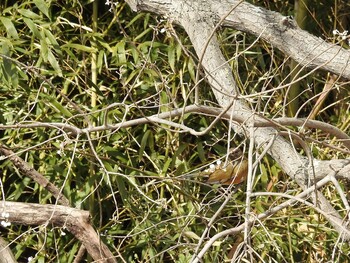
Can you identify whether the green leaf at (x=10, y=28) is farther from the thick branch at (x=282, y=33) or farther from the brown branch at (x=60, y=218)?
the brown branch at (x=60, y=218)

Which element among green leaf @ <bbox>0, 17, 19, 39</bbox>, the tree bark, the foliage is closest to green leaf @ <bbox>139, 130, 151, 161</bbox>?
the foliage

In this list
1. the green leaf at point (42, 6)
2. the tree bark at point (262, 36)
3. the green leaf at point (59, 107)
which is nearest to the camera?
the tree bark at point (262, 36)

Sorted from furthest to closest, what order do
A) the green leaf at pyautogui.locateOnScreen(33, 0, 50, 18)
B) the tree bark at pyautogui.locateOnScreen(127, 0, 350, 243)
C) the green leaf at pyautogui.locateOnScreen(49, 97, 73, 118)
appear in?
the green leaf at pyautogui.locateOnScreen(33, 0, 50, 18), the green leaf at pyautogui.locateOnScreen(49, 97, 73, 118), the tree bark at pyautogui.locateOnScreen(127, 0, 350, 243)

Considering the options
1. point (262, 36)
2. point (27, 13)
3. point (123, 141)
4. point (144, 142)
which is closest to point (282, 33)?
point (262, 36)

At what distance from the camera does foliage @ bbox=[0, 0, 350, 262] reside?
109 inches

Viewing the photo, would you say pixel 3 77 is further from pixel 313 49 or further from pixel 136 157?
pixel 313 49

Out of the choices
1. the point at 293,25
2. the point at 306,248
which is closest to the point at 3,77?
the point at 293,25

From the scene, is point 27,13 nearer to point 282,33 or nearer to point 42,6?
point 42,6

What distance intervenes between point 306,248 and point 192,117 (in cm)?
53

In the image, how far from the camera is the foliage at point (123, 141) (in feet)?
9.10

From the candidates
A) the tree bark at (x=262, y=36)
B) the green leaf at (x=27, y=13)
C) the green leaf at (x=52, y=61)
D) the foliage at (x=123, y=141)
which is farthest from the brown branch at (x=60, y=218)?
the green leaf at (x=27, y=13)

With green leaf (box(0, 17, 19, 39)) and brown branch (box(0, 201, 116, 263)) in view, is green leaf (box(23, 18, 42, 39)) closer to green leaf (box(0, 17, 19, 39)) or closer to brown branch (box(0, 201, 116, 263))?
green leaf (box(0, 17, 19, 39))

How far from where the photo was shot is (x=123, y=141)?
2.92 meters

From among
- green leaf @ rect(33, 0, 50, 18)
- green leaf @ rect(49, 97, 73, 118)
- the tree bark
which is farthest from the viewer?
green leaf @ rect(33, 0, 50, 18)
